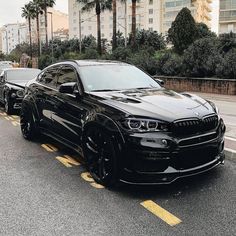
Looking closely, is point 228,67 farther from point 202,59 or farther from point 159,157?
point 159,157

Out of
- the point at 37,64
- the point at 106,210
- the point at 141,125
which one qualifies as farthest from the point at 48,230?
the point at 37,64

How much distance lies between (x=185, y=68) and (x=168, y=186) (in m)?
17.3

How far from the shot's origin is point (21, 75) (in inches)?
522

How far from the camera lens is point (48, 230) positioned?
3.82m

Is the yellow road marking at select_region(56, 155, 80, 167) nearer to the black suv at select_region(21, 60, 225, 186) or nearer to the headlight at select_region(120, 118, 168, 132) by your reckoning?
the black suv at select_region(21, 60, 225, 186)

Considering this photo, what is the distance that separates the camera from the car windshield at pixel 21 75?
13.0 m

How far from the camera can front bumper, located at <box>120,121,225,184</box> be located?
441 cm

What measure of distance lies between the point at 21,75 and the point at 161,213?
1016 centimetres

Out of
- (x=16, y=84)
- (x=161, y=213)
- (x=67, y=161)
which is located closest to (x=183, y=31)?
(x=16, y=84)

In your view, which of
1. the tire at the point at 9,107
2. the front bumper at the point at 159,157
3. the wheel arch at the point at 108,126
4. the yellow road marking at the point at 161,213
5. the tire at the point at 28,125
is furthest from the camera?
the tire at the point at 9,107

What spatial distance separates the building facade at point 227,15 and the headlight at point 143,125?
225 ft

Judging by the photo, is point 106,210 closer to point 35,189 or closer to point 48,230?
point 48,230

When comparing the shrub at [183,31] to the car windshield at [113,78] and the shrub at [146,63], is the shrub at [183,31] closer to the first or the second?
the shrub at [146,63]

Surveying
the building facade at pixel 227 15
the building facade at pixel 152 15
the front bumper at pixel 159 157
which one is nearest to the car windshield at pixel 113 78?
the front bumper at pixel 159 157
